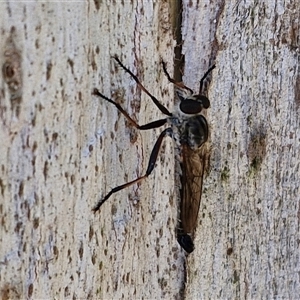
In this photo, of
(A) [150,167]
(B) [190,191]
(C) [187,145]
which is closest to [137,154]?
(A) [150,167]

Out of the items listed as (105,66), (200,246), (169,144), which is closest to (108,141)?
(105,66)

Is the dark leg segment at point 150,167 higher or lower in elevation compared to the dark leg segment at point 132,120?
lower

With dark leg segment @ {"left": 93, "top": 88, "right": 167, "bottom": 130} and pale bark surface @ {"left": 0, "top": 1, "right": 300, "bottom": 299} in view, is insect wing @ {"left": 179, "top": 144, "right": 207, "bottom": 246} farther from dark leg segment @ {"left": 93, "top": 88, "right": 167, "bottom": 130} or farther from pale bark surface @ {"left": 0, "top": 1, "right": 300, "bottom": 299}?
dark leg segment @ {"left": 93, "top": 88, "right": 167, "bottom": 130}

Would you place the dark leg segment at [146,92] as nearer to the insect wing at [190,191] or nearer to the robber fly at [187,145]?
the robber fly at [187,145]

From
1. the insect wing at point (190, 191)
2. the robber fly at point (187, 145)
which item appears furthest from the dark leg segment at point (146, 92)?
the insect wing at point (190, 191)

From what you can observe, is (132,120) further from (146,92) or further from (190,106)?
(190,106)

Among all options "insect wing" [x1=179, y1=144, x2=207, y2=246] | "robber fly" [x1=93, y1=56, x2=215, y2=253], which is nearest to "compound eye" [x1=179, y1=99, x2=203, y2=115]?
"robber fly" [x1=93, y1=56, x2=215, y2=253]
